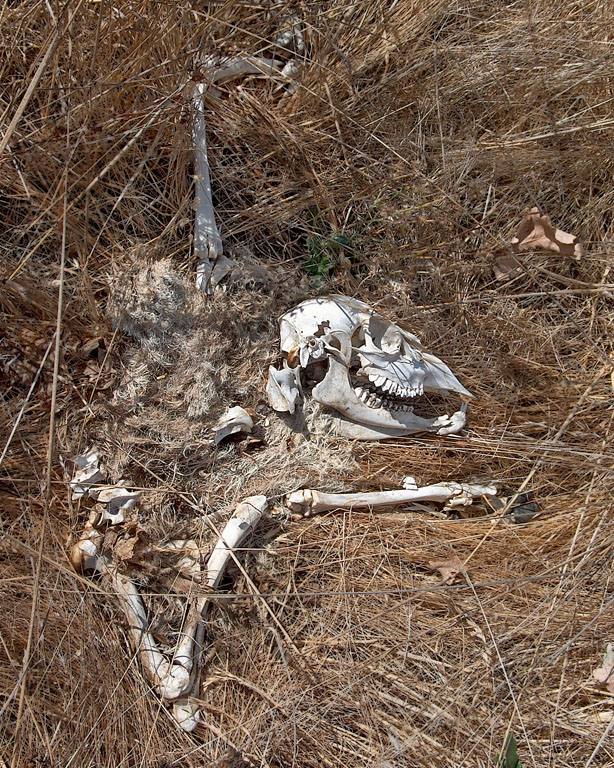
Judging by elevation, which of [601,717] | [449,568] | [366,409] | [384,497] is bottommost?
[601,717]

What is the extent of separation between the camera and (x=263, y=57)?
3.00m

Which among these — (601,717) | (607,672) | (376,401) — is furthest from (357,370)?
(601,717)

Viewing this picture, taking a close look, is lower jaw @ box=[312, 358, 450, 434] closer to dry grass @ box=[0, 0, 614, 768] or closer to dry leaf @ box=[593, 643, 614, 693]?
dry grass @ box=[0, 0, 614, 768]

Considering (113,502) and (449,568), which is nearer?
(113,502)

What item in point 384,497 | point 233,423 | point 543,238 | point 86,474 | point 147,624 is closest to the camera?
point 147,624

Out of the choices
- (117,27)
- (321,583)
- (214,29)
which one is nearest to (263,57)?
(214,29)

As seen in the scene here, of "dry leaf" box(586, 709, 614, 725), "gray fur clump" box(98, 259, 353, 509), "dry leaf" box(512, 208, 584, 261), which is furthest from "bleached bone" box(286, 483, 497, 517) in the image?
"dry leaf" box(512, 208, 584, 261)

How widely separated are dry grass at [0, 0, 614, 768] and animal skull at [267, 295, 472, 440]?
15 centimetres

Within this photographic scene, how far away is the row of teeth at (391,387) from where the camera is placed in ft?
8.23

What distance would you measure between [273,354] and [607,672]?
192 cm

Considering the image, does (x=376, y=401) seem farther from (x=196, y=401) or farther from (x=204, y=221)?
(x=204, y=221)

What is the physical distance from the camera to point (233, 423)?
2.53 metres

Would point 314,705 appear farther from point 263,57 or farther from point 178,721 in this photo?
point 263,57

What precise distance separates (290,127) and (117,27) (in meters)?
0.87
